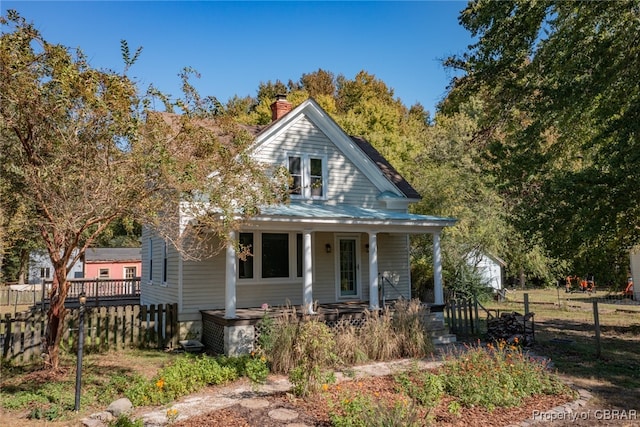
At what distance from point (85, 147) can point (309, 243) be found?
6.25 metres

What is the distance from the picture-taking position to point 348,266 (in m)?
15.2

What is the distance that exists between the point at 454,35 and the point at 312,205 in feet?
26.3

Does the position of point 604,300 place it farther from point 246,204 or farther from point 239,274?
point 246,204

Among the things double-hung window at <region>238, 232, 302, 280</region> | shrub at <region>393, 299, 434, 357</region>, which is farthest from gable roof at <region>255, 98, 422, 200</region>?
shrub at <region>393, 299, 434, 357</region>

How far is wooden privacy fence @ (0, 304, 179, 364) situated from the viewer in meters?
9.90

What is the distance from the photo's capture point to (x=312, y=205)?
48.3ft

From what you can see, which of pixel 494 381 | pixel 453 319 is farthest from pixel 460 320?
pixel 494 381

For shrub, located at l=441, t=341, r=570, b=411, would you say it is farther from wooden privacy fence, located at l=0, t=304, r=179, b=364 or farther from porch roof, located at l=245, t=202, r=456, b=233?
wooden privacy fence, located at l=0, t=304, r=179, b=364

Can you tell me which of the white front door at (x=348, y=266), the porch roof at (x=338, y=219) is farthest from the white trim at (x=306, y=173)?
the white front door at (x=348, y=266)

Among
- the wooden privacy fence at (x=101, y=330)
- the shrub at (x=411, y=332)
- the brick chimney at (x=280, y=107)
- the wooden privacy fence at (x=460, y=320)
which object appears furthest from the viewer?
the brick chimney at (x=280, y=107)

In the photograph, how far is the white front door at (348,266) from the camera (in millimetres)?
15002

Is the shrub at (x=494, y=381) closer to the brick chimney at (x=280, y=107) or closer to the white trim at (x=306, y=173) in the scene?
the white trim at (x=306, y=173)

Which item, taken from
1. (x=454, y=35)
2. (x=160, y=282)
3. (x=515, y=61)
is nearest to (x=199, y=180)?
(x=160, y=282)

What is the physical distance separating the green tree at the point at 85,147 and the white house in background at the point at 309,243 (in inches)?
131
